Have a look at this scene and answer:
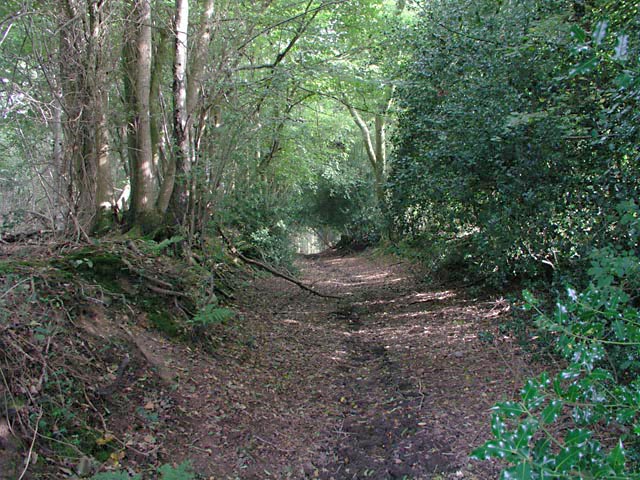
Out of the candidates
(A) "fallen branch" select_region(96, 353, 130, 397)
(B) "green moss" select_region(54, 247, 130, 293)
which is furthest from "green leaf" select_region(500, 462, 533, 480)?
(B) "green moss" select_region(54, 247, 130, 293)

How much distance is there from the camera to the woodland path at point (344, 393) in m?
4.30

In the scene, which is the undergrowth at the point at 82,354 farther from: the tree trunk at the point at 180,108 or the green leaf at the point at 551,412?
the green leaf at the point at 551,412

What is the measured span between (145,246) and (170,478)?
463 cm

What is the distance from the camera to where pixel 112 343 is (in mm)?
4957

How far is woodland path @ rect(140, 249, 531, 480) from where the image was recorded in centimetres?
430

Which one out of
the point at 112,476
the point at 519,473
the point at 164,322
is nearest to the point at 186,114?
the point at 164,322

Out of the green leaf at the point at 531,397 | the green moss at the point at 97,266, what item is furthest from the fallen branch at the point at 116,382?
the green leaf at the point at 531,397

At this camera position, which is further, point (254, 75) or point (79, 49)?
point (254, 75)

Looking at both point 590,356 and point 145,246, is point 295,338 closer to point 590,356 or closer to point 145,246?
point 145,246

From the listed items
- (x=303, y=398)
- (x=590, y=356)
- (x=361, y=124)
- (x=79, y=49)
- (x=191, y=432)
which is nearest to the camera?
(x=590, y=356)

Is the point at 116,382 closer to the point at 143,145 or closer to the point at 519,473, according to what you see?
the point at 519,473

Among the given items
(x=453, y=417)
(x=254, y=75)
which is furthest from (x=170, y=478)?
(x=254, y=75)

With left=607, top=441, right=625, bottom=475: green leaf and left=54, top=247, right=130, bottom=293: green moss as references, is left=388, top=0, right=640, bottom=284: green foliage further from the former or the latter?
left=54, top=247, right=130, bottom=293: green moss

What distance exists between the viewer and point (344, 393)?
5.85 m
